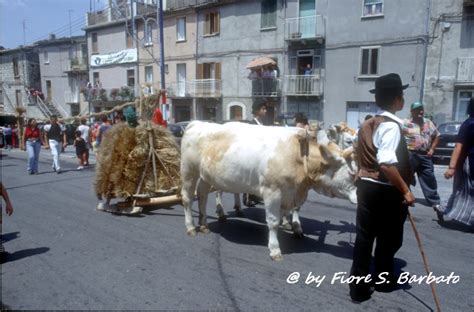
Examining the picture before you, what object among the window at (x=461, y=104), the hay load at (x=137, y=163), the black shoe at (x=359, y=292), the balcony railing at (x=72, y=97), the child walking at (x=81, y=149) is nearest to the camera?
the black shoe at (x=359, y=292)

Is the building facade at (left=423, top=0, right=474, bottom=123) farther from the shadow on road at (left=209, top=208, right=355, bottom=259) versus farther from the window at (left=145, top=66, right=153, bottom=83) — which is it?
the window at (left=145, top=66, right=153, bottom=83)

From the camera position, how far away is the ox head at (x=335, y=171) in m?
4.45

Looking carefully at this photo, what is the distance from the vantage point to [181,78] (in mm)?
28828

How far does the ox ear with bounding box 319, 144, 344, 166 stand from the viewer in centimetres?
447

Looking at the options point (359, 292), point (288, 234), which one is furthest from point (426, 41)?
point (359, 292)

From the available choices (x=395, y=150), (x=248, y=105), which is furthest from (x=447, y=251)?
(x=248, y=105)

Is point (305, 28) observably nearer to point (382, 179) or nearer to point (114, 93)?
point (114, 93)

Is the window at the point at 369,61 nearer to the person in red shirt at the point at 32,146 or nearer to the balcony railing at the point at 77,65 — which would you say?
the person in red shirt at the point at 32,146

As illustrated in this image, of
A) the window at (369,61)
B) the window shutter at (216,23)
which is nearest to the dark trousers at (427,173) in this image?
the window at (369,61)

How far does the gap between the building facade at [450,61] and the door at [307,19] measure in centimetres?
640

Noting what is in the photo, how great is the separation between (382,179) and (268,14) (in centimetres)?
2212

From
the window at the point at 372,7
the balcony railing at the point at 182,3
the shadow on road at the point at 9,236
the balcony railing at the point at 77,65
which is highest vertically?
the balcony railing at the point at 182,3

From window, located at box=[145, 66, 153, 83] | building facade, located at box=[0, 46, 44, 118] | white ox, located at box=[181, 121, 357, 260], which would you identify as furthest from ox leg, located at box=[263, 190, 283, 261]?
building facade, located at box=[0, 46, 44, 118]

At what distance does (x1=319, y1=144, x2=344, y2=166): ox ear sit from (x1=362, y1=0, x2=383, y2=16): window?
1817 cm
